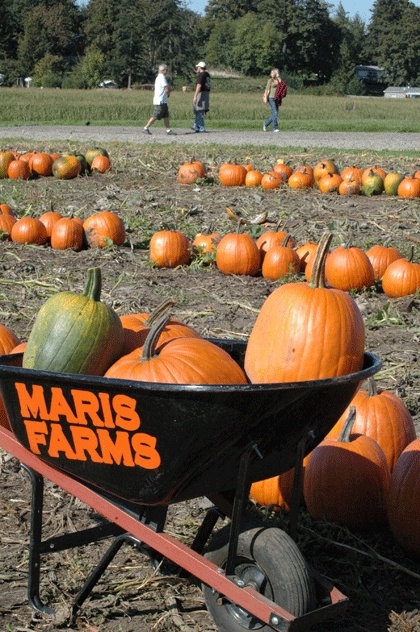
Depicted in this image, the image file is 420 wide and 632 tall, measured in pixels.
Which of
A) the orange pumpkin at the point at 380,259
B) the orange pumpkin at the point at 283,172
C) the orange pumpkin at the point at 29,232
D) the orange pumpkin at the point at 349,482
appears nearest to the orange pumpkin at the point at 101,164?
the orange pumpkin at the point at 283,172

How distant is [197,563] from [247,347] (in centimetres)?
79

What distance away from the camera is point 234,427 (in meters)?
2.61

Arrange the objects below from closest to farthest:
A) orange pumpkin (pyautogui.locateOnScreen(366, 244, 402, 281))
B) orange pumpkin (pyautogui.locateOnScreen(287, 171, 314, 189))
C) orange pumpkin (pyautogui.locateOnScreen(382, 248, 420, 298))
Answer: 1. orange pumpkin (pyautogui.locateOnScreen(382, 248, 420, 298))
2. orange pumpkin (pyautogui.locateOnScreen(366, 244, 402, 281))
3. orange pumpkin (pyautogui.locateOnScreen(287, 171, 314, 189))

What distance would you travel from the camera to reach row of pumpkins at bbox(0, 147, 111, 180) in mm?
13766

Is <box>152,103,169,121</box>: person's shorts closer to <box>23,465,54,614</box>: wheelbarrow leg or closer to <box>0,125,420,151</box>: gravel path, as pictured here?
<box>0,125,420,151</box>: gravel path

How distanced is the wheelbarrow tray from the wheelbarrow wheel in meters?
0.21

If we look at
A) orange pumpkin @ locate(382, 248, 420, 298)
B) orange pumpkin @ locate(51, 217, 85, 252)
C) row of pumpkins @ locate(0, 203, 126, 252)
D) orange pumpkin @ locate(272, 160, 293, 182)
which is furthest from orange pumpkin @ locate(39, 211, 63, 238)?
orange pumpkin @ locate(272, 160, 293, 182)

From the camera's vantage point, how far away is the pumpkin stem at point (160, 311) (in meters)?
3.02

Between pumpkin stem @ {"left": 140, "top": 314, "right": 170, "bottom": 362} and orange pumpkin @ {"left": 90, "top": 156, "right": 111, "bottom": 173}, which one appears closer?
pumpkin stem @ {"left": 140, "top": 314, "right": 170, "bottom": 362}

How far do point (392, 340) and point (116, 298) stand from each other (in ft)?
7.20

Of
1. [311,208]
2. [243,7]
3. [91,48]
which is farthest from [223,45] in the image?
[311,208]

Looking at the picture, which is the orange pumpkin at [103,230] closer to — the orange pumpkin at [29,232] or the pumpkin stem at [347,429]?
the orange pumpkin at [29,232]

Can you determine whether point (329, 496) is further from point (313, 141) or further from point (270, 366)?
point (313, 141)

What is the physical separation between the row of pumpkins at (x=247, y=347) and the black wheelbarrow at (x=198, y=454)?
20cm
